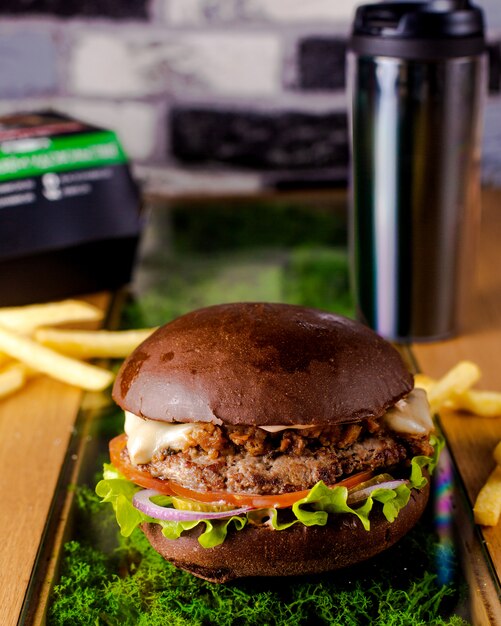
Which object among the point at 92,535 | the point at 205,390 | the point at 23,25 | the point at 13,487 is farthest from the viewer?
the point at 23,25

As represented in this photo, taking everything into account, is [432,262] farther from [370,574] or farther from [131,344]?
[370,574]

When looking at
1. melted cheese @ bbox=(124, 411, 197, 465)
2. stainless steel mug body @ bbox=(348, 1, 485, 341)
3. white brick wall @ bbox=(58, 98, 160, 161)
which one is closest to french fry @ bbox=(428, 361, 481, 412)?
stainless steel mug body @ bbox=(348, 1, 485, 341)

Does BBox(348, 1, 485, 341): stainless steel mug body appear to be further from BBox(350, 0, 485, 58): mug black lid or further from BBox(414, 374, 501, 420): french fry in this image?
BBox(414, 374, 501, 420): french fry

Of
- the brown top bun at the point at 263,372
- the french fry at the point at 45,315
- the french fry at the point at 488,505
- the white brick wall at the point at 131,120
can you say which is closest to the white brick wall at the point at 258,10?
the white brick wall at the point at 131,120

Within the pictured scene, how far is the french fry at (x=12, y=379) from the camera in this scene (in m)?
1.83

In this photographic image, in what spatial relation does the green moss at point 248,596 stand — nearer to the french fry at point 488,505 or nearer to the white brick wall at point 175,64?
the french fry at point 488,505

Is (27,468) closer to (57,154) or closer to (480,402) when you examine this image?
(480,402)

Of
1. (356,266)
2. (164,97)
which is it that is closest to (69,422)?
(356,266)

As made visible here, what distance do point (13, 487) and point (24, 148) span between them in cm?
104

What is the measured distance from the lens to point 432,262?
6.81 feet

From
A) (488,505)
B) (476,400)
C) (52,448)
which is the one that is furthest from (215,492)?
(476,400)

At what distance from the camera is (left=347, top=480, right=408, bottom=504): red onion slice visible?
1.25 metres

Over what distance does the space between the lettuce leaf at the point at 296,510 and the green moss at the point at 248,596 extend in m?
0.09

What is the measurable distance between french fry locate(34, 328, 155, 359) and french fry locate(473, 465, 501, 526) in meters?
0.78
